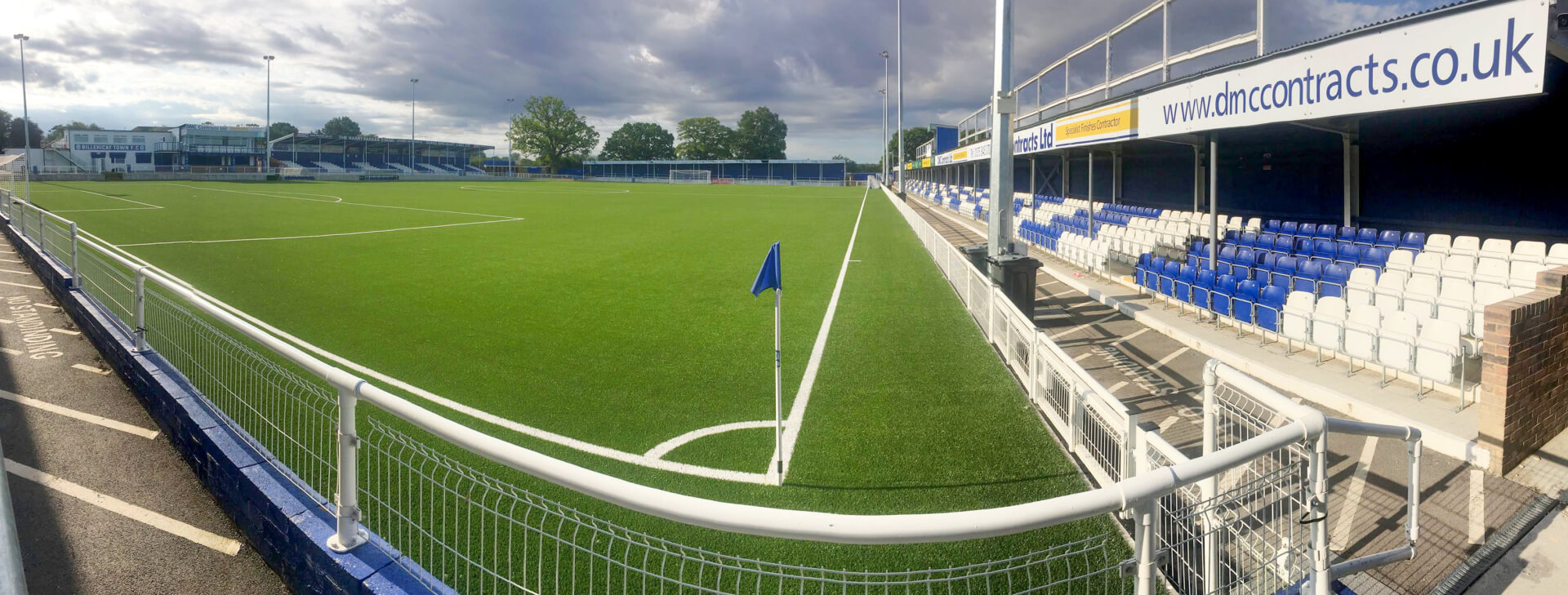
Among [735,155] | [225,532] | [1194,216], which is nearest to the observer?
[225,532]

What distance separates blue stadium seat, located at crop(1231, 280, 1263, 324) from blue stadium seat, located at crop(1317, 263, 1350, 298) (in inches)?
38.2

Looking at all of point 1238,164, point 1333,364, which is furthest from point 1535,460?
point 1238,164

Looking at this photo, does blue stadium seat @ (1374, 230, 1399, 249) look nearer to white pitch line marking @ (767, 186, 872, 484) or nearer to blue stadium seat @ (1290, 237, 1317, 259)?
blue stadium seat @ (1290, 237, 1317, 259)

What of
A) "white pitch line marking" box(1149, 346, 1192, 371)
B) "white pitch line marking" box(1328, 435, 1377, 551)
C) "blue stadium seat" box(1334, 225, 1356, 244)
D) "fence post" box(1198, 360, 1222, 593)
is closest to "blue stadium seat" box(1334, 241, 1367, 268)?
"blue stadium seat" box(1334, 225, 1356, 244)

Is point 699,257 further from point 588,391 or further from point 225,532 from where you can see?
point 225,532

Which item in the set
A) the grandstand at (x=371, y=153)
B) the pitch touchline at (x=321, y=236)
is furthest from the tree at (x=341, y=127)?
the pitch touchline at (x=321, y=236)

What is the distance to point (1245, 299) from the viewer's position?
11.5 meters

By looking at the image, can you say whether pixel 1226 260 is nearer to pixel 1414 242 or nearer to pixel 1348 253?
pixel 1348 253

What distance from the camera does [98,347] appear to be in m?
9.14

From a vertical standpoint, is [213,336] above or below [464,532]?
above

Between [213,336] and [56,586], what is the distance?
2500 mm

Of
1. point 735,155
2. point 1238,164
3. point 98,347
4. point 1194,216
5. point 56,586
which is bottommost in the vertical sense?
point 56,586

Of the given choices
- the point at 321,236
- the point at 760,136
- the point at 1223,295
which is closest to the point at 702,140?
the point at 760,136

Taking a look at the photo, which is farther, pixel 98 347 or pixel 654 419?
pixel 98 347
